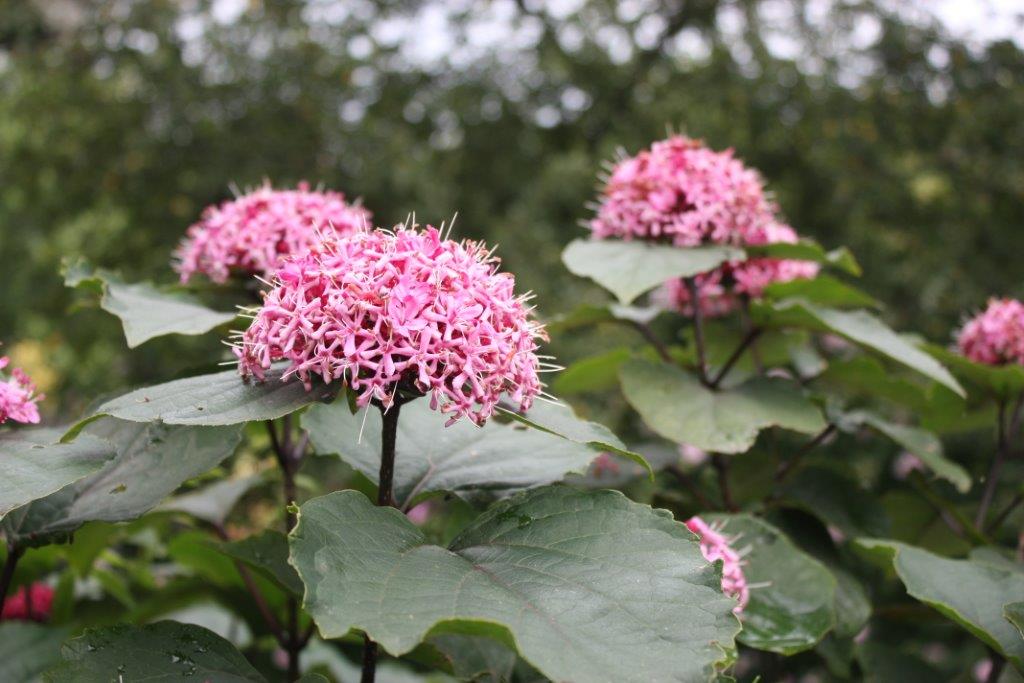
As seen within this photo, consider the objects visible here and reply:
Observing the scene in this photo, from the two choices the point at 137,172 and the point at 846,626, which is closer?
the point at 846,626

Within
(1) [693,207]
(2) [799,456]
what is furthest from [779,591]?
(1) [693,207]

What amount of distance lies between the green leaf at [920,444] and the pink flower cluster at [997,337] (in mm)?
279

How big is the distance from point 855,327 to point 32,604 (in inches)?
79.1

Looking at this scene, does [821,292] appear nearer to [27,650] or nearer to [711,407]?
[711,407]

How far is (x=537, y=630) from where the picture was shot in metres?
1.04

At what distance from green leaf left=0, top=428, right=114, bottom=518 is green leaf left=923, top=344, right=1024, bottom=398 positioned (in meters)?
1.86

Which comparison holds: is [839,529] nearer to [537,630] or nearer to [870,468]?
[537,630]

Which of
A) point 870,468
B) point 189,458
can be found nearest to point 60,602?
point 189,458

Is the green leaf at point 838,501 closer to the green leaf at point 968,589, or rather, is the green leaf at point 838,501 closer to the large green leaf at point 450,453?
the green leaf at point 968,589

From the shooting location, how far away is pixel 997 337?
231 cm

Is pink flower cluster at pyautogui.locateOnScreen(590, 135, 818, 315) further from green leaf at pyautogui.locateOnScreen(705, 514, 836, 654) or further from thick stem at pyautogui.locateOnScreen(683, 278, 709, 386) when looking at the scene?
green leaf at pyautogui.locateOnScreen(705, 514, 836, 654)

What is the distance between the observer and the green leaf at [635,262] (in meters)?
1.84

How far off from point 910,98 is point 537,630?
5.62m

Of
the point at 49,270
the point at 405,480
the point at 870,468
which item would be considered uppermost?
the point at 405,480
